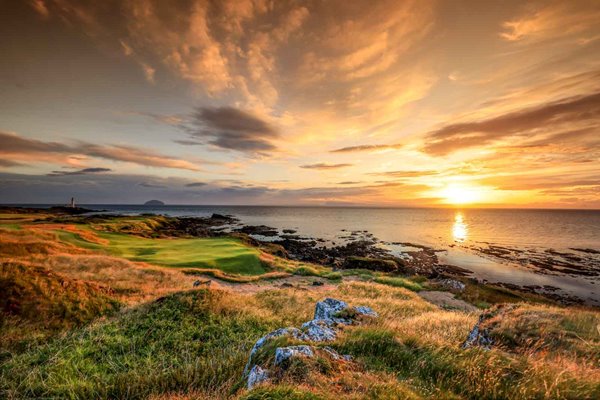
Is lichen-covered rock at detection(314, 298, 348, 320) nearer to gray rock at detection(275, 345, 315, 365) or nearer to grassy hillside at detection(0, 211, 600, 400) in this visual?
grassy hillside at detection(0, 211, 600, 400)

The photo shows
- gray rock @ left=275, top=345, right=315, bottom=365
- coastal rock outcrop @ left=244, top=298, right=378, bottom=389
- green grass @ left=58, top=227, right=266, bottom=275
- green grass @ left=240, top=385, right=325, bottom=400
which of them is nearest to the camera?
green grass @ left=240, top=385, right=325, bottom=400

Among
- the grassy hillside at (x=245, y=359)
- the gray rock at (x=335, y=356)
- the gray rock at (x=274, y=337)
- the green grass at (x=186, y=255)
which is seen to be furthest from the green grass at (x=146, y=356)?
the green grass at (x=186, y=255)

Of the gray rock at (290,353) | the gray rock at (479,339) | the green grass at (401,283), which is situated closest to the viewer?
the gray rock at (290,353)

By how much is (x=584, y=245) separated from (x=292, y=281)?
90720 mm

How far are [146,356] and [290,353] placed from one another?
5007 millimetres

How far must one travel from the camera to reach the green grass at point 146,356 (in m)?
5.62

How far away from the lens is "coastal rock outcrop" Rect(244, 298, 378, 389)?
5105mm

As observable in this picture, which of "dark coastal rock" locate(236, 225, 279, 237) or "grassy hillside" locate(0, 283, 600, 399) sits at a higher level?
"grassy hillside" locate(0, 283, 600, 399)

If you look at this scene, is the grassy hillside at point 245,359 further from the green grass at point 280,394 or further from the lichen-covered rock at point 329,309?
the lichen-covered rock at point 329,309

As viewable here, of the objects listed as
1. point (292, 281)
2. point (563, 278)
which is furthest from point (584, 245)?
point (292, 281)

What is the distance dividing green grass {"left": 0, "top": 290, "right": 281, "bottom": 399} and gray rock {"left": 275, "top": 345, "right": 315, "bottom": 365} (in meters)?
1.00

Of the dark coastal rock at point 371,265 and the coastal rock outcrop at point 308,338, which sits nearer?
the coastal rock outcrop at point 308,338

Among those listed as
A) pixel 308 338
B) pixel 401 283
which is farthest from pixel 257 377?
pixel 401 283

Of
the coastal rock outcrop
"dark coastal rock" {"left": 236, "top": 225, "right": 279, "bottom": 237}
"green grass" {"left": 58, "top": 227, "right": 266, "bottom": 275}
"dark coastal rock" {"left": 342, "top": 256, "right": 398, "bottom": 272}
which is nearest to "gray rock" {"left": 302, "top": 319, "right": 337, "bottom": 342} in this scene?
the coastal rock outcrop
